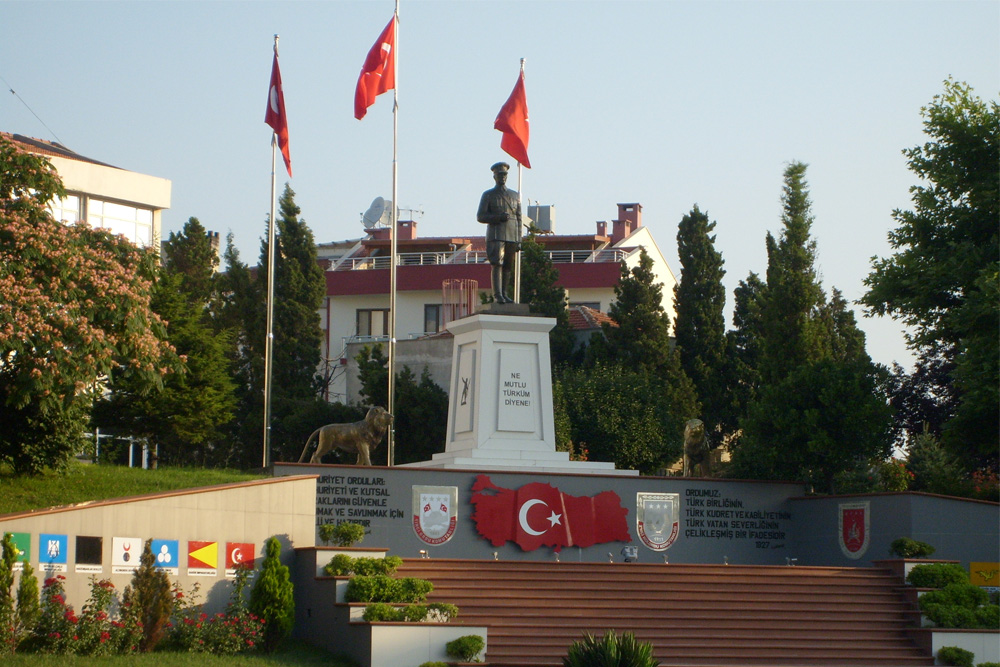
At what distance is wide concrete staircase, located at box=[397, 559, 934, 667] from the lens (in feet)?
Result: 65.8

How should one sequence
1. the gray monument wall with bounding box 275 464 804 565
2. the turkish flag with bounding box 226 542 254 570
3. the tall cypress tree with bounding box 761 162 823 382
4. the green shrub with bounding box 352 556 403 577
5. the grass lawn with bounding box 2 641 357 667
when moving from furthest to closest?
the tall cypress tree with bounding box 761 162 823 382
the gray monument wall with bounding box 275 464 804 565
the turkish flag with bounding box 226 542 254 570
the green shrub with bounding box 352 556 403 577
the grass lawn with bounding box 2 641 357 667

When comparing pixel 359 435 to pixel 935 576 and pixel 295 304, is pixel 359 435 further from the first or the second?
pixel 295 304

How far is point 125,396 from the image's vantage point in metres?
30.2

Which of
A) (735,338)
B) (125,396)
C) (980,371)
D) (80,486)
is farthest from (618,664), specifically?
(735,338)

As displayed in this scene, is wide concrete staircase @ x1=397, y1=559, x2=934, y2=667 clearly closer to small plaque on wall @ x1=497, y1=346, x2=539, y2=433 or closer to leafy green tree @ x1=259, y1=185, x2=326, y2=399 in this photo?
small plaque on wall @ x1=497, y1=346, x2=539, y2=433

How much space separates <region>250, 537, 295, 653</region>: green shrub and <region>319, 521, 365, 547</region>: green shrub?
4.13 feet

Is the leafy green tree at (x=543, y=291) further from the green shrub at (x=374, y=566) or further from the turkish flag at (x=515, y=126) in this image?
the green shrub at (x=374, y=566)

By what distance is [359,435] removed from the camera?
25.6 m

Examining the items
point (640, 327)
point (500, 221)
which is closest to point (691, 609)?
point (500, 221)

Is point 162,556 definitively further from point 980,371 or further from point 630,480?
point 980,371

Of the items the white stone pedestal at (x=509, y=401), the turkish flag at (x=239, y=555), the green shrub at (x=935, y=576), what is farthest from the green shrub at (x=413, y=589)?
the green shrub at (x=935, y=576)

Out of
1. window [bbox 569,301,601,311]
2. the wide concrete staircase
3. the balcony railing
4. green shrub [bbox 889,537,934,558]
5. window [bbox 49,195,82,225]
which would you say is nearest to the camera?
the wide concrete staircase

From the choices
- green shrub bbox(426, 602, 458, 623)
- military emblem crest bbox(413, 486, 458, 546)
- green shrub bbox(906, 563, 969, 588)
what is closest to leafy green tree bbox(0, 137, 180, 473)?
military emblem crest bbox(413, 486, 458, 546)

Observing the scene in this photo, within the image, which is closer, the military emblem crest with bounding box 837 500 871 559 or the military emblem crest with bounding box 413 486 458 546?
the military emblem crest with bounding box 413 486 458 546
